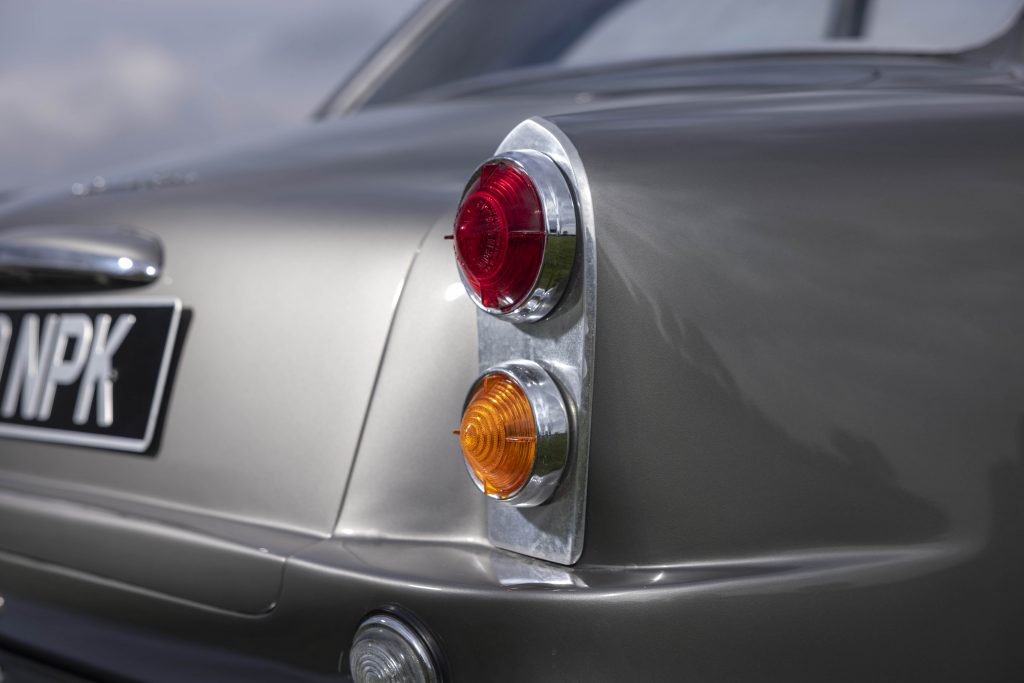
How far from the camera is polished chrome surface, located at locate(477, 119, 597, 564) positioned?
1089 millimetres

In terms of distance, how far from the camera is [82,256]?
1539 millimetres

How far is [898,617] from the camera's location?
1.04m

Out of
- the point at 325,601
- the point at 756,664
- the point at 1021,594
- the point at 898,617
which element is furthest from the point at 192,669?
Answer: the point at 1021,594

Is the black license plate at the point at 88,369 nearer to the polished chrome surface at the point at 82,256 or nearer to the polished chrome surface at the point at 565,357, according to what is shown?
the polished chrome surface at the point at 82,256

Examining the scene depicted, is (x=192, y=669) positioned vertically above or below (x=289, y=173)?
below

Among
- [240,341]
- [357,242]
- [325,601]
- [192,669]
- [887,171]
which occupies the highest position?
[887,171]

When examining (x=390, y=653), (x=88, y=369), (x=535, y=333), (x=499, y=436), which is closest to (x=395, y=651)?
(x=390, y=653)

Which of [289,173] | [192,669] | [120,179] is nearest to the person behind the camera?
[192,669]

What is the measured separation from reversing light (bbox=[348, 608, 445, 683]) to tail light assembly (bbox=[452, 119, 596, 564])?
14cm

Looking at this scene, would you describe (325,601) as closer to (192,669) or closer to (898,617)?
(192,669)

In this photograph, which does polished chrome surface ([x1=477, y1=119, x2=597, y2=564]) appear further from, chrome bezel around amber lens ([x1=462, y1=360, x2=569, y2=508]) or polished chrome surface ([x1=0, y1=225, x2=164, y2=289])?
polished chrome surface ([x1=0, y1=225, x2=164, y2=289])

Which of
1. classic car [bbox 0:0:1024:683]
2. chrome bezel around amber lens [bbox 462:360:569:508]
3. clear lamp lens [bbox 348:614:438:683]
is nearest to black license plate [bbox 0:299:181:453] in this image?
classic car [bbox 0:0:1024:683]

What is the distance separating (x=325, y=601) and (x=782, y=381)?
1.78 ft

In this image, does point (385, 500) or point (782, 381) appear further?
point (385, 500)
